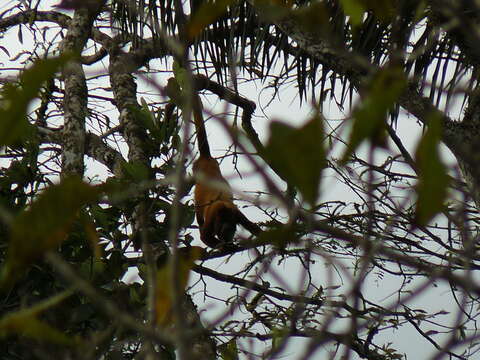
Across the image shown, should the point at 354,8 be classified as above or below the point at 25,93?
above

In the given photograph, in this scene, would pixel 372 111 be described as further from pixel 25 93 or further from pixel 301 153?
pixel 25 93

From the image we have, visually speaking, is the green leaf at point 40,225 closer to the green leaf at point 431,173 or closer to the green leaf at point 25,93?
the green leaf at point 25,93

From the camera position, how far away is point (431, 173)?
1.64ft

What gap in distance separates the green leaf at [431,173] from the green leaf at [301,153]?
7cm

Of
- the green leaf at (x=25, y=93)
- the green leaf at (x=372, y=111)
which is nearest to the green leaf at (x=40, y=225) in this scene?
the green leaf at (x=25, y=93)

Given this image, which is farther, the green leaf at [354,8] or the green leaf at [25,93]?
the green leaf at [354,8]

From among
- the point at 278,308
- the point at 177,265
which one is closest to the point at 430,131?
the point at 177,265

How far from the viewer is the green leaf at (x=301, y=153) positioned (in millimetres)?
479

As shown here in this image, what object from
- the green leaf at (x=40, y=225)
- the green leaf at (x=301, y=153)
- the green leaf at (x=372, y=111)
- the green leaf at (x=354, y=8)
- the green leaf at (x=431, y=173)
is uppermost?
the green leaf at (x=354, y=8)

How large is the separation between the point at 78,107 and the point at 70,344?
97.5 inches

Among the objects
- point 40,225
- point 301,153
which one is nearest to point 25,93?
point 40,225

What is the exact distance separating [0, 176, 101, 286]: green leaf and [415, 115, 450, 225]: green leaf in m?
0.27

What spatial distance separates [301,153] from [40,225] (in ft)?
0.68

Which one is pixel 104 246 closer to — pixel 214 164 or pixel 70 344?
pixel 214 164
